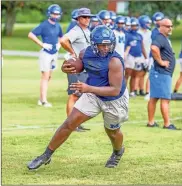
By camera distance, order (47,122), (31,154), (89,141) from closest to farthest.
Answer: (31,154) → (89,141) → (47,122)

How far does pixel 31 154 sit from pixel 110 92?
1873mm

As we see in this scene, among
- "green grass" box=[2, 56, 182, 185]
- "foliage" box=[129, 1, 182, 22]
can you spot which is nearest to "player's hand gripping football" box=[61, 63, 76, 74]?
"green grass" box=[2, 56, 182, 185]

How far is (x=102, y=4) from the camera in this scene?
47219mm

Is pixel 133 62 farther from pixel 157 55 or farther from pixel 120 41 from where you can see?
pixel 157 55

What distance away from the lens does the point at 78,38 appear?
39.0ft

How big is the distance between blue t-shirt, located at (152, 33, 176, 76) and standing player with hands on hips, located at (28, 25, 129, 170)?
3.26 metres

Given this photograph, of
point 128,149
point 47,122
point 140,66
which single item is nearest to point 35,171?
point 128,149

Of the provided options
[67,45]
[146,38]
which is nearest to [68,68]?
[67,45]

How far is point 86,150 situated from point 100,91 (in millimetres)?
1906

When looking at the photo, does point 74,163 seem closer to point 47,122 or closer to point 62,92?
point 47,122

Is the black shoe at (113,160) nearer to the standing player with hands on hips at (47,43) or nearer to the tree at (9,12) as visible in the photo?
A: the standing player with hands on hips at (47,43)

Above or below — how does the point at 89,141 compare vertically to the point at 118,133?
below

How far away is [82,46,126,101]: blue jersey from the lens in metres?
8.37

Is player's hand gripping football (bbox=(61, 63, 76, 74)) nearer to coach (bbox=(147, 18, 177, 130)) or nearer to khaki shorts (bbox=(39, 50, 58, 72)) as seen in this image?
coach (bbox=(147, 18, 177, 130))
